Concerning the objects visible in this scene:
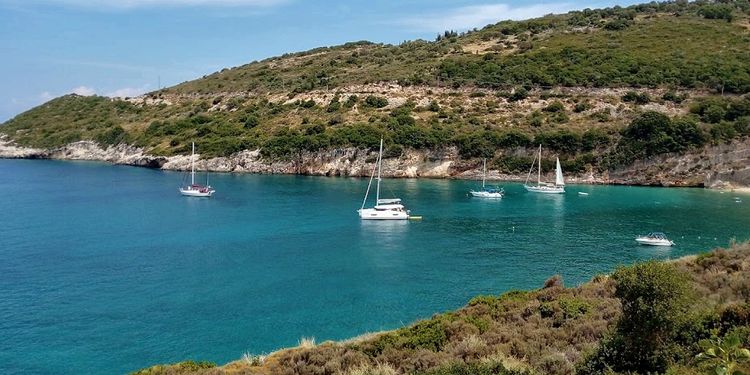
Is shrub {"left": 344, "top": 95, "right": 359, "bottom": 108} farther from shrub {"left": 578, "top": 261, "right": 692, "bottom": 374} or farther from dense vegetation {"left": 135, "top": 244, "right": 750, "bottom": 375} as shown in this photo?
shrub {"left": 578, "top": 261, "right": 692, "bottom": 374}

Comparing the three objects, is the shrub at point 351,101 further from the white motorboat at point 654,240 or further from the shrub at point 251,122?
the white motorboat at point 654,240

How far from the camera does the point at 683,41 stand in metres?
109

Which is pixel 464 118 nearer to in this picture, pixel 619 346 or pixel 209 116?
pixel 209 116

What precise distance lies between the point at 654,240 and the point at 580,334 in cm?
3281

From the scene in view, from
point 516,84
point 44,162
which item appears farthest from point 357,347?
point 44,162

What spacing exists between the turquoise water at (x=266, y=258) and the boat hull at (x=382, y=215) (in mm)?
1679

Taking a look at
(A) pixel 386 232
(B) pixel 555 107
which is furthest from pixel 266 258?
(B) pixel 555 107

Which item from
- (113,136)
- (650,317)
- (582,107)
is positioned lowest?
(650,317)

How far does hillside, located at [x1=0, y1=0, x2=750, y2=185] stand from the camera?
88.2m

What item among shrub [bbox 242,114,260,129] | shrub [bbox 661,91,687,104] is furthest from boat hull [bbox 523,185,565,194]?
shrub [bbox 242,114,260,129]

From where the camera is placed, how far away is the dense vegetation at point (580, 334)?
12.4m

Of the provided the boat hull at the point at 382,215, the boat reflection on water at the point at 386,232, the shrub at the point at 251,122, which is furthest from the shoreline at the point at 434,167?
the boat reflection on water at the point at 386,232

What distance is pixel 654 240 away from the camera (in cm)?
4494

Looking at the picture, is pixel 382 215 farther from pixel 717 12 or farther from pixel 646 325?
pixel 717 12
